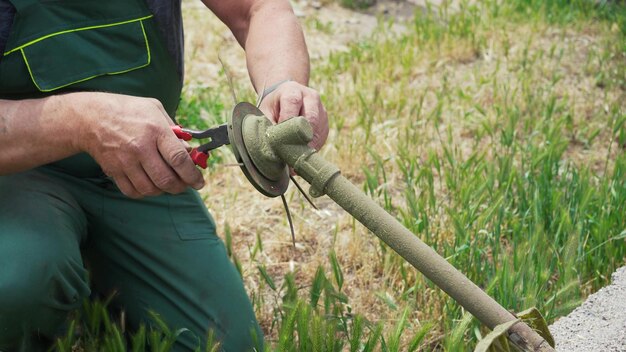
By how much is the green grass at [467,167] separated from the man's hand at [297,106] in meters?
0.42

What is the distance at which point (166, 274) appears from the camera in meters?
2.27

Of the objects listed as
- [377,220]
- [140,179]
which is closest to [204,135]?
[140,179]


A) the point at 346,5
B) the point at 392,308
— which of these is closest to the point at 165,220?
the point at 392,308

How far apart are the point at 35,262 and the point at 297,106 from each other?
69cm

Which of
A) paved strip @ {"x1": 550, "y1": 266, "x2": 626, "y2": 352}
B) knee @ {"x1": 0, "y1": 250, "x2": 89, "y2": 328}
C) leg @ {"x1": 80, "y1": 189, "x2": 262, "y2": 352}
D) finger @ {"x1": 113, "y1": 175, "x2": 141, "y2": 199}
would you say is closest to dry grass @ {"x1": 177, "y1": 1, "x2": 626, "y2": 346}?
leg @ {"x1": 80, "y1": 189, "x2": 262, "y2": 352}

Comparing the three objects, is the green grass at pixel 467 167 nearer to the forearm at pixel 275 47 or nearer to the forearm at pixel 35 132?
the forearm at pixel 35 132

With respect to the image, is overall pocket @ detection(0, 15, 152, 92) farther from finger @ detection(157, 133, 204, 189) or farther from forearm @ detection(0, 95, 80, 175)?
finger @ detection(157, 133, 204, 189)

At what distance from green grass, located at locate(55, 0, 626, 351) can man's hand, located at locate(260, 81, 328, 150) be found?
0.42 m

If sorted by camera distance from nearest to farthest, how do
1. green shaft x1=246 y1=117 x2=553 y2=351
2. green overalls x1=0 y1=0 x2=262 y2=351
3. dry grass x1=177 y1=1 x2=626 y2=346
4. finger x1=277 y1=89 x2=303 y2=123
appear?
green shaft x1=246 y1=117 x2=553 y2=351
finger x1=277 y1=89 x2=303 y2=123
green overalls x1=0 y1=0 x2=262 y2=351
dry grass x1=177 y1=1 x2=626 y2=346

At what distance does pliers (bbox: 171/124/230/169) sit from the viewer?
1.72 metres

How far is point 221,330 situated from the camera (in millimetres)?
2217

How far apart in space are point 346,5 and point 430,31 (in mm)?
1220

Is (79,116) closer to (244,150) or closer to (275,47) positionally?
(244,150)

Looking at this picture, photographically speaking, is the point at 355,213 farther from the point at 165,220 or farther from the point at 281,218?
the point at 281,218
